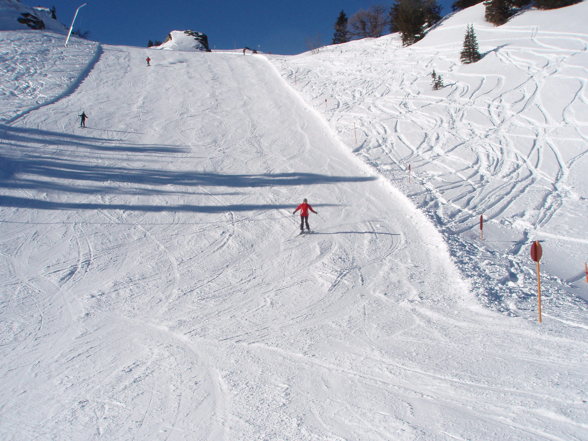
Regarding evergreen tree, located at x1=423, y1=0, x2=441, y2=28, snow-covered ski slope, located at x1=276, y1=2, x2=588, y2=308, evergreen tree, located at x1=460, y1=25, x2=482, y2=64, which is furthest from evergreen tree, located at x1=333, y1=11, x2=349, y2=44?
evergreen tree, located at x1=460, y1=25, x2=482, y2=64

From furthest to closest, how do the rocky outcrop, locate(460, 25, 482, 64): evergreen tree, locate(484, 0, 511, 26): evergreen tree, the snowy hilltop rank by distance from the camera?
the snowy hilltop → the rocky outcrop → locate(484, 0, 511, 26): evergreen tree → locate(460, 25, 482, 64): evergreen tree

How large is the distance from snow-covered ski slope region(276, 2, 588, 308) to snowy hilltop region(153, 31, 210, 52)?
17956 mm

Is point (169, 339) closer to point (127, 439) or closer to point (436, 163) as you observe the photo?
point (127, 439)

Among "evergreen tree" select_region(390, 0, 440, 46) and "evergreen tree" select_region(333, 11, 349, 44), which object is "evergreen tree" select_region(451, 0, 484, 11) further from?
"evergreen tree" select_region(333, 11, 349, 44)

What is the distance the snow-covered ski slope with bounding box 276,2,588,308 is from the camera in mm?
14156

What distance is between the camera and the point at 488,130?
2517 cm

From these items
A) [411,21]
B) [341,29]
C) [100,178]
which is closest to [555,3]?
[411,21]

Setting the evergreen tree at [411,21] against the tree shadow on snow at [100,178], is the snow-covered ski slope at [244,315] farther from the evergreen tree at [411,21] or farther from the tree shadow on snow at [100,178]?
the evergreen tree at [411,21]

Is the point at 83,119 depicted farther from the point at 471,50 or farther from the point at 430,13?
the point at 430,13

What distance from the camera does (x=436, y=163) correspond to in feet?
71.5

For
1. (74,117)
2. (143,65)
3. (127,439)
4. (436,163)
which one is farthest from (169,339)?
(143,65)

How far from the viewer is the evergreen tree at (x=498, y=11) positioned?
133 ft

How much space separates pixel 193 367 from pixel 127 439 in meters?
1.89

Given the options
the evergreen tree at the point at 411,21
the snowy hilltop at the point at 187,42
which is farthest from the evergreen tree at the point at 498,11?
the snowy hilltop at the point at 187,42
